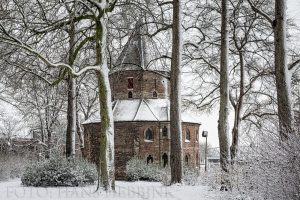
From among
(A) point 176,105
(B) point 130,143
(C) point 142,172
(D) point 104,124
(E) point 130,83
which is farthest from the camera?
(E) point 130,83

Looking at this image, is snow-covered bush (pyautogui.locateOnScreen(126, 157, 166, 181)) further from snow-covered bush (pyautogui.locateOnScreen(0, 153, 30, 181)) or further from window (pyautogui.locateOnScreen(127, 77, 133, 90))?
window (pyautogui.locateOnScreen(127, 77, 133, 90))

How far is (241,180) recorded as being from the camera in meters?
9.71

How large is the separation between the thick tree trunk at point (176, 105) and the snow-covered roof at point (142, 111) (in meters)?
21.1

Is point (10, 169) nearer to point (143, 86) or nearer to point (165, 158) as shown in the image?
point (165, 158)

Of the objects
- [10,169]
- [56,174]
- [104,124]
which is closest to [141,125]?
[10,169]

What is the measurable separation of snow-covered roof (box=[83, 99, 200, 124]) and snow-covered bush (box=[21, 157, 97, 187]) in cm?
1718

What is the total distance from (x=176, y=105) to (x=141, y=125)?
21.2 metres

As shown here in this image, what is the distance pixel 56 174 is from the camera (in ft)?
61.7

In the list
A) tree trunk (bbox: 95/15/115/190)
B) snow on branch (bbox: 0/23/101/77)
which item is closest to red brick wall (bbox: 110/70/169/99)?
tree trunk (bbox: 95/15/115/190)

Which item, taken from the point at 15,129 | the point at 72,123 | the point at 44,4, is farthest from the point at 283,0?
the point at 15,129

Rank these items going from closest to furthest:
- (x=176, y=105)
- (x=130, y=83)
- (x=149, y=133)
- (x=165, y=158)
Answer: (x=176, y=105) → (x=149, y=133) → (x=165, y=158) → (x=130, y=83)

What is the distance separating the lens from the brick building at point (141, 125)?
118 feet

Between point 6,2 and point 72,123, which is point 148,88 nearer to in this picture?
point 72,123

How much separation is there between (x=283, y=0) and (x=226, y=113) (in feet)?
15.7
